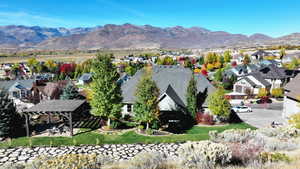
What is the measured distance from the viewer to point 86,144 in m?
18.8

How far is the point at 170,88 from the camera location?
28297 mm

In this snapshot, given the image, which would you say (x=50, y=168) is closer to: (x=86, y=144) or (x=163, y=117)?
(x=86, y=144)

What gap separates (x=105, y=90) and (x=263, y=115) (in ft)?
82.5

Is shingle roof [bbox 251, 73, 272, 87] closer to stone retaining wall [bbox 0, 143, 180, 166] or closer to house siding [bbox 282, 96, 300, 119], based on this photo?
house siding [bbox 282, 96, 300, 119]

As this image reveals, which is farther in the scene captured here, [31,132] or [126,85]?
[126,85]

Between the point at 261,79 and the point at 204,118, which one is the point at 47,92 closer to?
the point at 204,118

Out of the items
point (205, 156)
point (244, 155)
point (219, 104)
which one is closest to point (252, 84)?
point (219, 104)

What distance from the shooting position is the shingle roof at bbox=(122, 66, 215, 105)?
28.2m

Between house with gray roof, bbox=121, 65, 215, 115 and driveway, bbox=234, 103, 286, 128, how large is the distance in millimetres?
7679

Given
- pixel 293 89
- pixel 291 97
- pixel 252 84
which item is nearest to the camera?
pixel 291 97

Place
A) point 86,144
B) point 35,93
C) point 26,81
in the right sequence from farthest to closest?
point 26,81 → point 35,93 → point 86,144

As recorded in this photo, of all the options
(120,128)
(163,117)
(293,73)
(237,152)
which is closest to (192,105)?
(163,117)

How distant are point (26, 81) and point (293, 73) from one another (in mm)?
64720

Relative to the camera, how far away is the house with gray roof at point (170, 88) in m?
26.5
